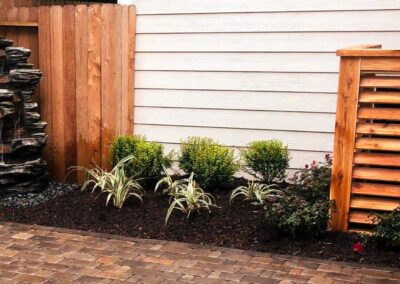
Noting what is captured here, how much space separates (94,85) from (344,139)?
3.19 m

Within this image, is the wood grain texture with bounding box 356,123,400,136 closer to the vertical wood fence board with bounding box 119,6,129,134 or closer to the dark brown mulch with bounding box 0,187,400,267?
the dark brown mulch with bounding box 0,187,400,267

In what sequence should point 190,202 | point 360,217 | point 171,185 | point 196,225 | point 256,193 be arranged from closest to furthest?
point 360,217
point 196,225
point 190,202
point 256,193
point 171,185

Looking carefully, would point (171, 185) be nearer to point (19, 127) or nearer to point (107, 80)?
point (107, 80)

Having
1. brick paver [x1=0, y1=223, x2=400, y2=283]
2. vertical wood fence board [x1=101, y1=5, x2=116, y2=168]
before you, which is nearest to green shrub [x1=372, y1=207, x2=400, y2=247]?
brick paver [x1=0, y1=223, x2=400, y2=283]

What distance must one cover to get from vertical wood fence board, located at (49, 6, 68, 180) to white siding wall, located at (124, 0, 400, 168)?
90cm

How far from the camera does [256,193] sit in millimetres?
5539

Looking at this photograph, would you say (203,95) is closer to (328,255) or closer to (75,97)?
(75,97)

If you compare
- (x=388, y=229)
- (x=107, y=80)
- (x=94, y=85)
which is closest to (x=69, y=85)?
(x=94, y=85)

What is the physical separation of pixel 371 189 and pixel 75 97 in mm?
3689

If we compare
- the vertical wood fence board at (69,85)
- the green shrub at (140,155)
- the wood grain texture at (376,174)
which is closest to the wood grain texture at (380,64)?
the wood grain texture at (376,174)

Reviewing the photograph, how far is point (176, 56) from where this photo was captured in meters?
6.55

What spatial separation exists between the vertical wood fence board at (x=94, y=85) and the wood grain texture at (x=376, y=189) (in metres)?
3.25

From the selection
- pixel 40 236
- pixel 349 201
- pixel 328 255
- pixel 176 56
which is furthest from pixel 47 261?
pixel 176 56

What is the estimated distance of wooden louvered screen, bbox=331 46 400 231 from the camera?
4.59 meters
